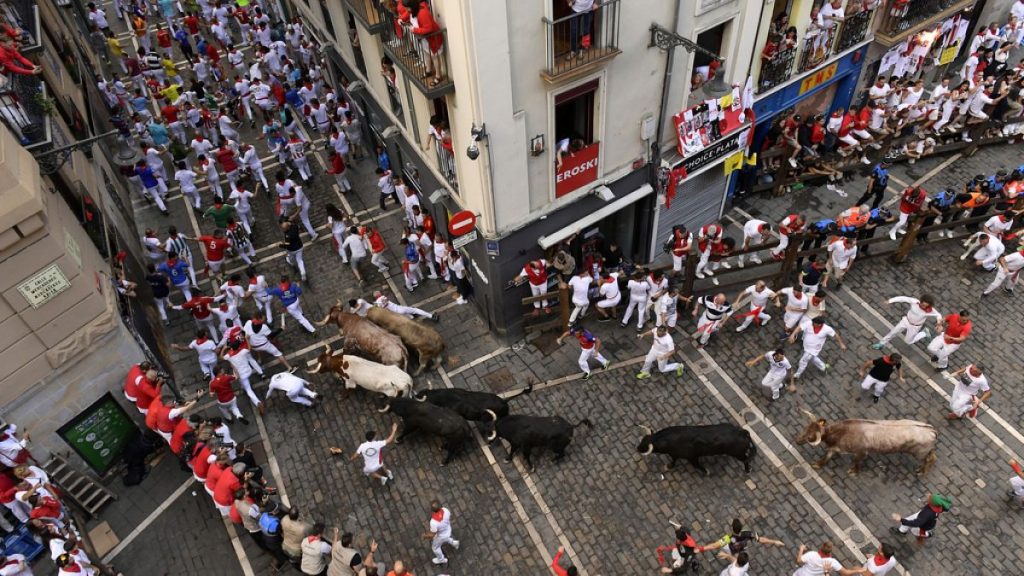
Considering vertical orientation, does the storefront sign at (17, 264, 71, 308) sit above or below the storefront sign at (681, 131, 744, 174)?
above

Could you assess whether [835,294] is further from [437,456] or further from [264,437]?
[264,437]

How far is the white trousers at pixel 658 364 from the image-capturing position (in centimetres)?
1528

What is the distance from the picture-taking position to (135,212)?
21.6m

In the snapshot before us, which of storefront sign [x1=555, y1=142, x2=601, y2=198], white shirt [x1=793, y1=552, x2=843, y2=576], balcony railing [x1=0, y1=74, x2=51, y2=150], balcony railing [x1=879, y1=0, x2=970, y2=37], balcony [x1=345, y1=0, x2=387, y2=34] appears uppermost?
balcony [x1=345, y1=0, x2=387, y2=34]

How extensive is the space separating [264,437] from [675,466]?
9338 millimetres

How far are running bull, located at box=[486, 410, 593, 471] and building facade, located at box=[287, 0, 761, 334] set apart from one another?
3561mm

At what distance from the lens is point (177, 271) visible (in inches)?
669

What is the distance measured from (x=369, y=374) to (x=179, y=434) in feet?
13.1

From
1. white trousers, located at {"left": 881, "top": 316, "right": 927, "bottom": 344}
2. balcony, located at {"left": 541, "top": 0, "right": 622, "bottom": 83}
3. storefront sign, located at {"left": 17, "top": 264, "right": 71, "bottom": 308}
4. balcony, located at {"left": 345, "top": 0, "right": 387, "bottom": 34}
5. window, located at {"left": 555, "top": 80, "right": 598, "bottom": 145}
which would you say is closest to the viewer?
storefront sign, located at {"left": 17, "top": 264, "right": 71, "bottom": 308}

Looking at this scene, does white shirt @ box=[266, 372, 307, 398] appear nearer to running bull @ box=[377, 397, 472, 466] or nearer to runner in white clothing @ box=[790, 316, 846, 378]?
running bull @ box=[377, 397, 472, 466]

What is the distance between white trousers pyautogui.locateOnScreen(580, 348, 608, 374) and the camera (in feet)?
50.2

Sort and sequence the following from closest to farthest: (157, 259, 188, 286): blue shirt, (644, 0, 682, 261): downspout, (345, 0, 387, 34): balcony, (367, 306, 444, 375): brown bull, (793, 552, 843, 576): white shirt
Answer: (793, 552, 843, 576): white shirt, (644, 0, 682, 261): downspout, (345, 0, 387, 34): balcony, (367, 306, 444, 375): brown bull, (157, 259, 188, 286): blue shirt

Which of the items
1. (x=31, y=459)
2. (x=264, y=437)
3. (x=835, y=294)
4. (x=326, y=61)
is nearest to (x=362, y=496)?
(x=264, y=437)

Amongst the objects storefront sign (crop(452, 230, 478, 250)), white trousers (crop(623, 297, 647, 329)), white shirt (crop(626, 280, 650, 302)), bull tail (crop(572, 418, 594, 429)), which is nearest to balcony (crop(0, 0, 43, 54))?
storefront sign (crop(452, 230, 478, 250))
